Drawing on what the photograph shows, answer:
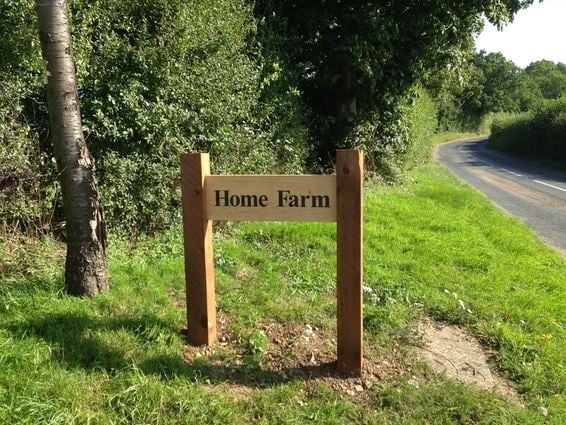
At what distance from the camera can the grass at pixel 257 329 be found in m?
3.02

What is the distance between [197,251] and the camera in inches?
142

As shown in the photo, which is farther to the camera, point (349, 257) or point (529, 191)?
point (529, 191)

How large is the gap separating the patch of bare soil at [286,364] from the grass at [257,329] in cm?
2

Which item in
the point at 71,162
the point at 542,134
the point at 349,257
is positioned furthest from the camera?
the point at 542,134

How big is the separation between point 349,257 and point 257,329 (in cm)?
112

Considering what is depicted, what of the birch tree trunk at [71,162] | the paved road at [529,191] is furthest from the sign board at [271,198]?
the paved road at [529,191]

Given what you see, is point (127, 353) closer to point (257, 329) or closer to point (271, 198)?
point (257, 329)

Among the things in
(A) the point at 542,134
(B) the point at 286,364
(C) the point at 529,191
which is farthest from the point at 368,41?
(A) the point at 542,134

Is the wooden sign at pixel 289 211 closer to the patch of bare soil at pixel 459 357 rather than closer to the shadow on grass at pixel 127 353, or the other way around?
the shadow on grass at pixel 127 353

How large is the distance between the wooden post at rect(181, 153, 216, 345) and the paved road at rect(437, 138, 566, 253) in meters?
7.37

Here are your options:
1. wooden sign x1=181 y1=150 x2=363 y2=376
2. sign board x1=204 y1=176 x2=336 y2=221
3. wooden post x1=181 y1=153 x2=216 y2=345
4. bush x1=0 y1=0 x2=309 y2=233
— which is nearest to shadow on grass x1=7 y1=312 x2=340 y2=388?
wooden post x1=181 y1=153 x2=216 y2=345

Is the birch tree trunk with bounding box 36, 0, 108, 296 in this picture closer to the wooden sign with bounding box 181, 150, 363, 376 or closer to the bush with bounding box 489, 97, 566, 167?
the wooden sign with bounding box 181, 150, 363, 376

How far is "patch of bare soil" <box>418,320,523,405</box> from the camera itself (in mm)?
3654

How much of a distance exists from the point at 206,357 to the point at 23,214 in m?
2.46
